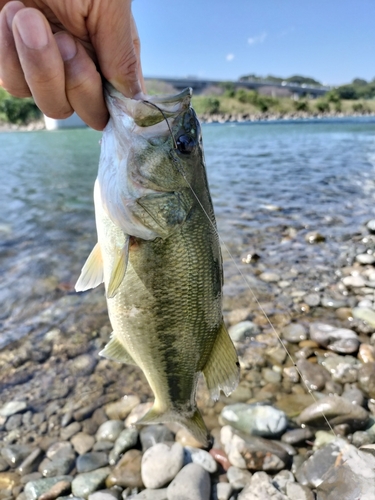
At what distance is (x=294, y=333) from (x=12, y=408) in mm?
3266

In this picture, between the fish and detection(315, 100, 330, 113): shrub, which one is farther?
detection(315, 100, 330, 113): shrub

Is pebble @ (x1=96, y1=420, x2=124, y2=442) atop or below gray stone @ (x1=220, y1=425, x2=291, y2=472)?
below

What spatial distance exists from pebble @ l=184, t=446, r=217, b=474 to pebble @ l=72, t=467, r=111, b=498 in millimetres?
657

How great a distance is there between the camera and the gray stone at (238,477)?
2.95 metres

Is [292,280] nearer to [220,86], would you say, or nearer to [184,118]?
[184,118]

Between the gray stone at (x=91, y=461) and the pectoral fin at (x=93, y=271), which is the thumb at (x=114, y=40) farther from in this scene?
the gray stone at (x=91, y=461)

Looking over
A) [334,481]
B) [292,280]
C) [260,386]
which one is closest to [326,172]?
[292,280]

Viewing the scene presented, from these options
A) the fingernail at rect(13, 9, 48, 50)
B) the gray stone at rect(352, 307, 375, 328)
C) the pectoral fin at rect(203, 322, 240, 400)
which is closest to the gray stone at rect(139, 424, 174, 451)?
the pectoral fin at rect(203, 322, 240, 400)

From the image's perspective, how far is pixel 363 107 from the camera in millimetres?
105688

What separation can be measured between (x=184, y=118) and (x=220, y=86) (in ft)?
395

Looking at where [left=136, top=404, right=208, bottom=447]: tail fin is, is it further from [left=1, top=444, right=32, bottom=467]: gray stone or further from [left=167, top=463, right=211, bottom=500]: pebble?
[left=1, top=444, right=32, bottom=467]: gray stone

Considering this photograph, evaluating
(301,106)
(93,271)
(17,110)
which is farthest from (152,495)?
(301,106)

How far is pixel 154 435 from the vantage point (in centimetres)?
340

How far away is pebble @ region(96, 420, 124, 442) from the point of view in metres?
3.43
